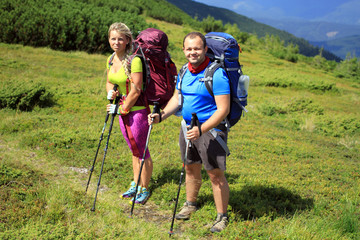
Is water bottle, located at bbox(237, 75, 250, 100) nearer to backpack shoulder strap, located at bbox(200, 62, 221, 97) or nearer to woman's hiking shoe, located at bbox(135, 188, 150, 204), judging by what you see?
backpack shoulder strap, located at bbox(200, 62, 221, 97)

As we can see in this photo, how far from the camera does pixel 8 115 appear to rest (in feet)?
29.6

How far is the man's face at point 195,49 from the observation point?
11.6 ft

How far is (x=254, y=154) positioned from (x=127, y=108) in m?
4.74

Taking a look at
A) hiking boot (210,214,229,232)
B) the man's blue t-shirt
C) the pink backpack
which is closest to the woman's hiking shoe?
hiking boot (210,214,229,232)

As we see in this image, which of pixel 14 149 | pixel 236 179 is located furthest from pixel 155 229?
pixel 14 149

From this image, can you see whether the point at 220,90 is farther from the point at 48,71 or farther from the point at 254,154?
the point at 48,71

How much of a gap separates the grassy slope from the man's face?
2.31 meters

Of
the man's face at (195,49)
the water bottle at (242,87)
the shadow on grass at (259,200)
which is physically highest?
the man's face at (195,49)

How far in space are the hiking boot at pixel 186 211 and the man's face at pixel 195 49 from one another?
231 cm

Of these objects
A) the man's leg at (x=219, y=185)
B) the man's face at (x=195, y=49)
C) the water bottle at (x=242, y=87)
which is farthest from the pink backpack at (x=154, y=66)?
the man's leg at (x=219, y=185)

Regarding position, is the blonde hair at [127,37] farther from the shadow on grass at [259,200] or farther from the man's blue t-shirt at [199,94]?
the shadow on grass at [259,200]

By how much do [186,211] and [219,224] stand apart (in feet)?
1.96

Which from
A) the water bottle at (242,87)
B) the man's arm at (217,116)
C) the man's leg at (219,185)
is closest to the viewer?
the man's arm at (217,116)

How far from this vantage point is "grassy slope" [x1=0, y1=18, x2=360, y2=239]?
13.2 ft
